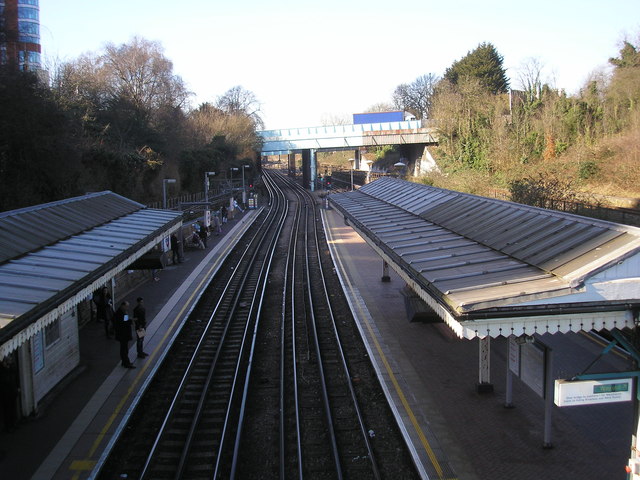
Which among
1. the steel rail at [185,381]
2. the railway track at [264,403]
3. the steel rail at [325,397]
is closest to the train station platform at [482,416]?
the railway track at [264,403]

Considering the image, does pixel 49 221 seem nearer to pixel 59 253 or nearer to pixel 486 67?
pixel 59 253

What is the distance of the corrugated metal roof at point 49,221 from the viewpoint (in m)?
9.90

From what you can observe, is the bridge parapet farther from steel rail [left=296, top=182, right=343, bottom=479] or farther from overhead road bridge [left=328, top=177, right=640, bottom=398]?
overhead road bridge [left=328, top=177, right=640, bottom=398]

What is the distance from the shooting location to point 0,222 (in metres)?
10.4

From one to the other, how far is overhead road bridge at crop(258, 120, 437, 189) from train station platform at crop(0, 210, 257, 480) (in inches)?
1563

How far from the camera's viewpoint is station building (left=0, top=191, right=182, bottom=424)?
7031mm

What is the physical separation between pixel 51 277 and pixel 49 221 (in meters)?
4.08

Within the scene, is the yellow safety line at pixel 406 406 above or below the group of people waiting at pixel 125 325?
below

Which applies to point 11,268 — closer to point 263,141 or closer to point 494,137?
point 494,137

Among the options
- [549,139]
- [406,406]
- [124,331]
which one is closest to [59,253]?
[124,331]

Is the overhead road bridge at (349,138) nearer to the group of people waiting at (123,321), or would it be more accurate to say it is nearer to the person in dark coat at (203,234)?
the person in dark coat at (203,234)

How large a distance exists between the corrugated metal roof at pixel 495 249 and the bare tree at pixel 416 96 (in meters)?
77.7

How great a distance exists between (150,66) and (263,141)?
25.1 m

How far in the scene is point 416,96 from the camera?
9119 centimetres
